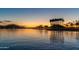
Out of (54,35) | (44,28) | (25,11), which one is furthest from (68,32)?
(25,11)

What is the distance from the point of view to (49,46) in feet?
8.27

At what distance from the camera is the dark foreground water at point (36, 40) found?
2510 mm

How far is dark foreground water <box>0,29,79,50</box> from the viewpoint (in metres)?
2.51

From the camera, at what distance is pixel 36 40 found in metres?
2.53

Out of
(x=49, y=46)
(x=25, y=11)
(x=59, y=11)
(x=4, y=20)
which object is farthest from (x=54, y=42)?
(x=4, y=20)

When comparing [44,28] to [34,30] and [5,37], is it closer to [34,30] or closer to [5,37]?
[34,30]

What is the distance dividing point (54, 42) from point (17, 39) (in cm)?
57

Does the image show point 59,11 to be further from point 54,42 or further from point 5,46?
point 5,46

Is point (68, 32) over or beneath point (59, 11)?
beneath

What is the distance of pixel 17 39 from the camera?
253 cm

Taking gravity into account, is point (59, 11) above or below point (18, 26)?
above
